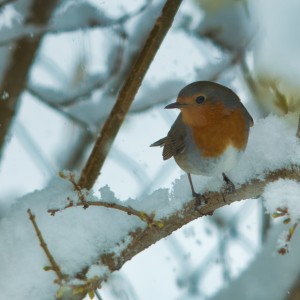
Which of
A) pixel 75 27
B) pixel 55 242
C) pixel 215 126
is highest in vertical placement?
pixel 75 27

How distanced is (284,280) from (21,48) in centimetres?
149

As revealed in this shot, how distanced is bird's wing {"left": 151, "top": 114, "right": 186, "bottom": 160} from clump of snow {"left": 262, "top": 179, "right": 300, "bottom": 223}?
0.63 metres

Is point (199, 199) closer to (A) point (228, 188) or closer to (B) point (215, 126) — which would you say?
(A) point (228, 188)

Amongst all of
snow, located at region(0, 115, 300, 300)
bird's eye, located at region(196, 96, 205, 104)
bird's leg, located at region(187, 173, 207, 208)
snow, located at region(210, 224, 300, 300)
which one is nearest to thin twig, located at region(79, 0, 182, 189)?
snow, located at region(0, 115, 300, 300)

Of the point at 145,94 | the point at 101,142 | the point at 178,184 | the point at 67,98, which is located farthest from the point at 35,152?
the point at 178,184

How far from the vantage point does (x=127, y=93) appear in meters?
2.22

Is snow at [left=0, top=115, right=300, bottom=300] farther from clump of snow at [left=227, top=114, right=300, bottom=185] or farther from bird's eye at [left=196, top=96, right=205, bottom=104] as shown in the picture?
bird's eye at [left=196, top=96, right=205, bottom=104]

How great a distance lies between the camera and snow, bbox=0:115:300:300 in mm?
1918

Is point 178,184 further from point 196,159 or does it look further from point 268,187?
point 268,187

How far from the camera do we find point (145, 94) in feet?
10.3

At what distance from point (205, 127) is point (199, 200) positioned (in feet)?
1.84

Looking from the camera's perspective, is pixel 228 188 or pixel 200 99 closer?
pixel 228 188

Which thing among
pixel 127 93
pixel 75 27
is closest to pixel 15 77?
pixel 75 27

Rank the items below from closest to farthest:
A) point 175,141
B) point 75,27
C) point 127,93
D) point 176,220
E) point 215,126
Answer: point 176,220, point 127,93, point 215,126, point 175,141, point 75,27
